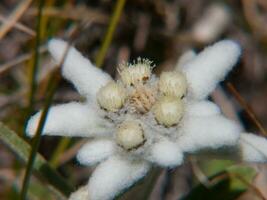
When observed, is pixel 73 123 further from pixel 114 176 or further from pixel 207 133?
pixel 207 133

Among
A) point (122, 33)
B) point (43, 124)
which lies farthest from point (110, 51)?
point (43, 124)

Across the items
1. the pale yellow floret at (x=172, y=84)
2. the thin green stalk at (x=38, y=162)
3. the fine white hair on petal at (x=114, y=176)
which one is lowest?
the fine white hair on petal at (x=114, y=176)

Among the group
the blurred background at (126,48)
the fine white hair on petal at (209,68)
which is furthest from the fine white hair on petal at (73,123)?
the blurred background at (126,48)

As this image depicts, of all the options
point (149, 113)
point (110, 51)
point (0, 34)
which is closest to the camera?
point (149, 113)

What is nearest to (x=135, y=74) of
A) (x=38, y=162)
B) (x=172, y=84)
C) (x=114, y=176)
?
(x=172, y=84)

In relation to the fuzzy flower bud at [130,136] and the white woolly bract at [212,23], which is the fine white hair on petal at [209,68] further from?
the white woolly bract at [212,23]

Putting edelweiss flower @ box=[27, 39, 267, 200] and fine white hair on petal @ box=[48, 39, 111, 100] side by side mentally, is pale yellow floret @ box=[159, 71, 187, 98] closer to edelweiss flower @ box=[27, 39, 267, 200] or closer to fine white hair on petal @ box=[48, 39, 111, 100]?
edelweiss flower @ box=[27, 39, 267, 200]

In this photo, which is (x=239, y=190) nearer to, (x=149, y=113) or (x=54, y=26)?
(x=149, y=113)
